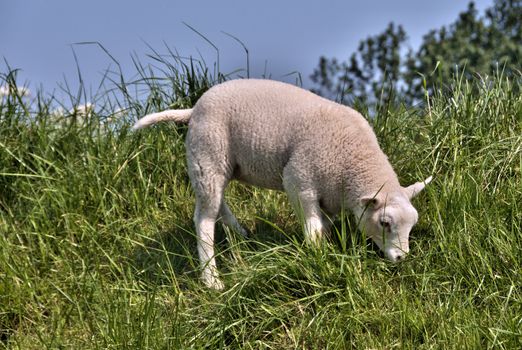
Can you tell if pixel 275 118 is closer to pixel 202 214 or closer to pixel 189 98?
pixel 202 214

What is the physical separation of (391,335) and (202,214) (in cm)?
152

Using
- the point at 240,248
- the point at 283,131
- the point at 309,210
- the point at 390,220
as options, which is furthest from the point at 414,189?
the point at 240,248

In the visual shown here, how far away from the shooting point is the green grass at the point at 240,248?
14.5ft

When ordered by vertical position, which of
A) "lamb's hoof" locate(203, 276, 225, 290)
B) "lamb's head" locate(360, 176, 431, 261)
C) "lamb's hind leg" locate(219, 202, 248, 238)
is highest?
"lamb's head" locate(360, 176, 431, 261)

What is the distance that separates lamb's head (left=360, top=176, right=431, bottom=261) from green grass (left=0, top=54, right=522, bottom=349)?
0.10 meters

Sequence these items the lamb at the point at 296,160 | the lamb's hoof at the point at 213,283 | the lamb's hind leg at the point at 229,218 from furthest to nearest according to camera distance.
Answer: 1. the lamb's hind leg at the point at 229,218
2. the lamb's hoof at the point at 213,283
3. the lamb at the point at 296,160

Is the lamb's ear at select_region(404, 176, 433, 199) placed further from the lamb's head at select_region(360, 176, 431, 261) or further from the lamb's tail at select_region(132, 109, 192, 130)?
the lamb's tail at select_region(132, 109, 192, 130)

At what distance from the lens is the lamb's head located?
4.69 meters

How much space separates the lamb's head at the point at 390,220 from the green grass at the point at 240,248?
0.10 m

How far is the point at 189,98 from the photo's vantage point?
6668 mm

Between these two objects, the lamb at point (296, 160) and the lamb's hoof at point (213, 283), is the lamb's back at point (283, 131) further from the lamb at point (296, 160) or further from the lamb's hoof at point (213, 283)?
the lamb's hoof at point (213, 283)

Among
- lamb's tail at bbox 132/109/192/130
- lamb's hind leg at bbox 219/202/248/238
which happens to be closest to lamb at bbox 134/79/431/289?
lamb's tail at bbox 132/109/192/130

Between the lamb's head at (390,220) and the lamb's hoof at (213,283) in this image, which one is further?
the lamb's hoof at (213,283)

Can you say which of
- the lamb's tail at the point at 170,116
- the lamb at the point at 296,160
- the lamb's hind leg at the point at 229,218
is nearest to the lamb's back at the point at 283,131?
the lamb at the point at 296,160
